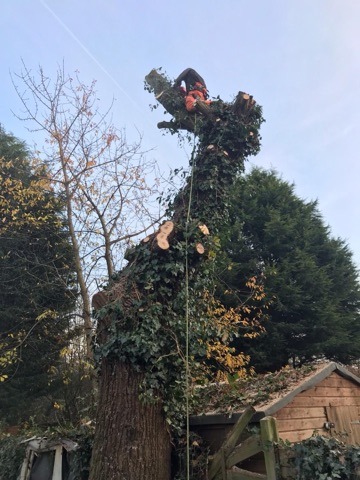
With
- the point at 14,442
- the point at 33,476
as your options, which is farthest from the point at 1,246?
the point at 33,476

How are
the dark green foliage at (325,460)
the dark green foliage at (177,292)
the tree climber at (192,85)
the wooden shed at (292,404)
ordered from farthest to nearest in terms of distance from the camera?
the tree climber at (192,85)
the wooden shed at (292,404)
the dark green foliage at (177,292)
the dark green foliage at (325,460)

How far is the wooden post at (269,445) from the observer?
152 inches

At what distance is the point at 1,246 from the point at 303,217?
10723 mm

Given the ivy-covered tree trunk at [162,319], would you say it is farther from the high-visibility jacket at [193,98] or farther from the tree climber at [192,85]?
the tree climber at [192,85]

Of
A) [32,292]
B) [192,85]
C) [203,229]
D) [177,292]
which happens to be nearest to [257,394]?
[177,292]

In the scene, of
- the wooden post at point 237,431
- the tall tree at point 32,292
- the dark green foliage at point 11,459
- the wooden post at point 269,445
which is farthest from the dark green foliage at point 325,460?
the tall tree at point 32,292

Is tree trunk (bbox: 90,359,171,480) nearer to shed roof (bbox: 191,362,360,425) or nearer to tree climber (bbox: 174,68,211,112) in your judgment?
shed roof (bbox: 191,362,360,425)

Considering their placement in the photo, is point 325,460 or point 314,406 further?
point 314,406

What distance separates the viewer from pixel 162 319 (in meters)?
5.28

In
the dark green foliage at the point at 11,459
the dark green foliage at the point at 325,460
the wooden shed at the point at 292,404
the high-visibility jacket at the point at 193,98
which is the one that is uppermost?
the high-visibility jacket at the point at 193,98

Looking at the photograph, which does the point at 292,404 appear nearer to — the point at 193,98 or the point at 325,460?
the point at 325,460

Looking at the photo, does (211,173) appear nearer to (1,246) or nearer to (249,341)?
(249,341)

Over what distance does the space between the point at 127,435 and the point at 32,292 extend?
28.2ft

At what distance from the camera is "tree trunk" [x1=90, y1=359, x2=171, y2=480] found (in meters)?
4.47
